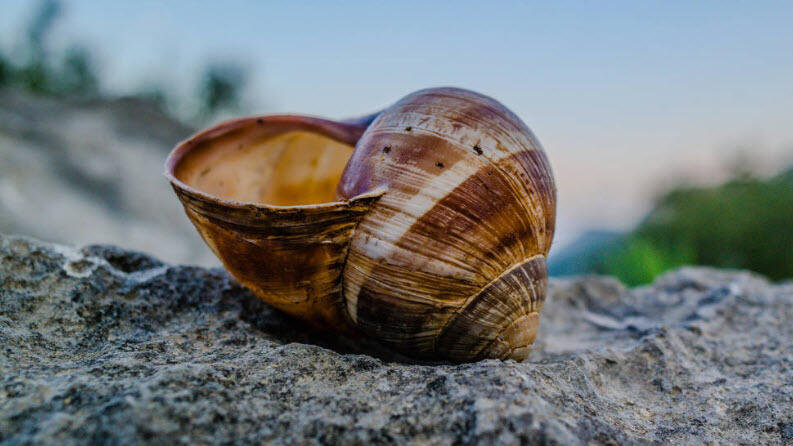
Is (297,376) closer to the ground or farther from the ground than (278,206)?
closer to the ground

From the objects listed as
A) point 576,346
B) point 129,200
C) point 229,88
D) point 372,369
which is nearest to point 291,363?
point 372,369

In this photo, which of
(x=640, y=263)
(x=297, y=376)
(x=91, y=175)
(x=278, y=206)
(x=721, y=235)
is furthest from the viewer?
(x=91, y=175)

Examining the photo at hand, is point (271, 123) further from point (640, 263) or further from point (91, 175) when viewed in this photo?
point (91, 175)

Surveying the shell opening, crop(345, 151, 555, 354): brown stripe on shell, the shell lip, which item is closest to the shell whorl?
crop(345, 151, 555, 354): brown stripe on shell

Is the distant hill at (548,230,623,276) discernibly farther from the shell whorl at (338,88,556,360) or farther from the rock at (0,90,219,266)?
the rock at (0,90,219,266)

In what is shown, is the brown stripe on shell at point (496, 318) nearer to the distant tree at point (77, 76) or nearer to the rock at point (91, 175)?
the rock at point (91, 175)

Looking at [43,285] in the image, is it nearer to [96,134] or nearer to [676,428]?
[676,428]

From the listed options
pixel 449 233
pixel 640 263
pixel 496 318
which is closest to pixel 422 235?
pixel 449 233
